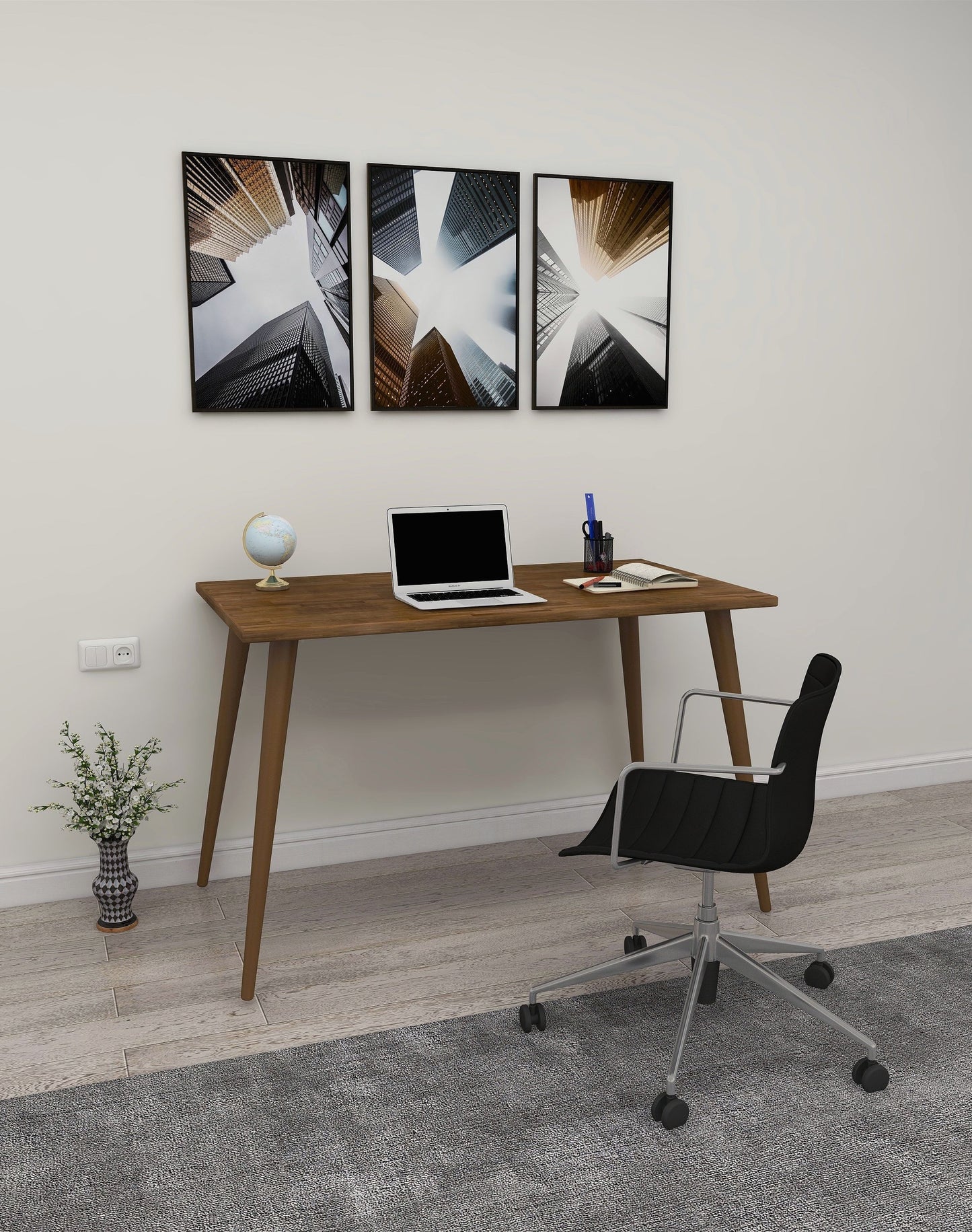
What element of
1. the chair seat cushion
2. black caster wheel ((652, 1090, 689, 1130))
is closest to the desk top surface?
the chair seat cushion

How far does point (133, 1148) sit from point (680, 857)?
1.13 metres

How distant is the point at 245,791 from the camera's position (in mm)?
3232

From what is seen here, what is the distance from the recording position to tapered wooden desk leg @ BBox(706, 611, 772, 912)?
9.75 ft

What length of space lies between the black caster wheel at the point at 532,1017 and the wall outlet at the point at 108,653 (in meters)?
1.39

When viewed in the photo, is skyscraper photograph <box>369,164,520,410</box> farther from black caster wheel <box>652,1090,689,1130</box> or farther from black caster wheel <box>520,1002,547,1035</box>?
black caster wheel <box>652,1090,689,1130</box>

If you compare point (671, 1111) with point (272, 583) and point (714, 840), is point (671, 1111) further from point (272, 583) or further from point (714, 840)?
point (272, 583)

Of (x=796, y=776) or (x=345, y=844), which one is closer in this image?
(x=796, y=776)

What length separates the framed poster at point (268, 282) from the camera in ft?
9.62

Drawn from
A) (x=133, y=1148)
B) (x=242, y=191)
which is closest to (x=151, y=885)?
(x=133, y=1148)

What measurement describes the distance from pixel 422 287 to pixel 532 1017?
1.91 metres

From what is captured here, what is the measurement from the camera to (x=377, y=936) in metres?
2.90

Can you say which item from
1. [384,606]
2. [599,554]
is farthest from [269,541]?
[599,554]

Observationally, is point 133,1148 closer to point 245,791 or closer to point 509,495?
point 245,791

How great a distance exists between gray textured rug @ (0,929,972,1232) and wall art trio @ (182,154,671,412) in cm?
169
